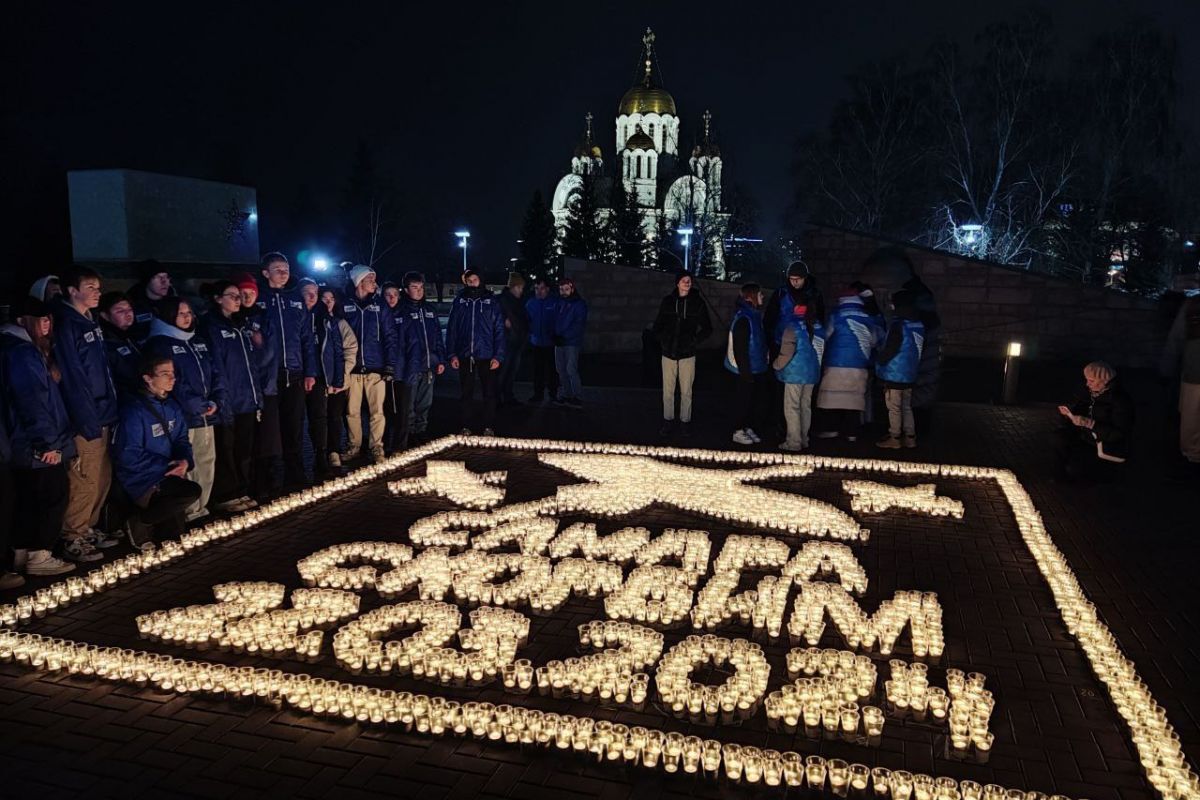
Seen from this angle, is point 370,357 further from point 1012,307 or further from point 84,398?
point 1012,307

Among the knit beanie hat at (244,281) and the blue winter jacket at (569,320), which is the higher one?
the knit beanie hat at (244,281)

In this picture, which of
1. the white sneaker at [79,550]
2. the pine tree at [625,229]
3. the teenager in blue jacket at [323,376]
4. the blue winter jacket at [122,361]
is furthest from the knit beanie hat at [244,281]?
the pine tree at [625,229]

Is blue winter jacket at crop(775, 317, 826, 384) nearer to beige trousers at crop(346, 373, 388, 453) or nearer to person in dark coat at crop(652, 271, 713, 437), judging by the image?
person in dark coat at crop(652, 271, 713, 437)

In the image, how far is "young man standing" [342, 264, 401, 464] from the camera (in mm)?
8055

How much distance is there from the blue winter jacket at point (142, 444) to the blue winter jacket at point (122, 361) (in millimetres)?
202

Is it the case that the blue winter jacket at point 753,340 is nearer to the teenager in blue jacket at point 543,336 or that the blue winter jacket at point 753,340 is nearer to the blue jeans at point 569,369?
the blue jeans at point 569,369

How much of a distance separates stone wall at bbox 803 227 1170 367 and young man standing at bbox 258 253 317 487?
1215 centimetres

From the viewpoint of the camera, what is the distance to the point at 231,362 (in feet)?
21.1

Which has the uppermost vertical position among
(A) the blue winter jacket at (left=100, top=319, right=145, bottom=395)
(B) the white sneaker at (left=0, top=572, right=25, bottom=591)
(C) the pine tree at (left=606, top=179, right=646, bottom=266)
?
(C) the pine tree at (left=606, top=179, right=646, bottom=266)

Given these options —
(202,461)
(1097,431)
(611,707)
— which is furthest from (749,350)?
(611,707)

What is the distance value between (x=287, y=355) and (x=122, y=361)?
1498 millimetres

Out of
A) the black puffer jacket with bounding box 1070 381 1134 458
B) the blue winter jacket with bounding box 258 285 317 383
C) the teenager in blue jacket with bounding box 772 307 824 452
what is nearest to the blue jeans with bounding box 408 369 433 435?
the blue winter jacket with bounding box 258 285 317 383

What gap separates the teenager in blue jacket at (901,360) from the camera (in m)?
8.85

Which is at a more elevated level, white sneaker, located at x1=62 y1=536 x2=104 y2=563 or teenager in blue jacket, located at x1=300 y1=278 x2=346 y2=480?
teenager in blue jacket, located at x1=300 y1=278 x2=346 y2=480
